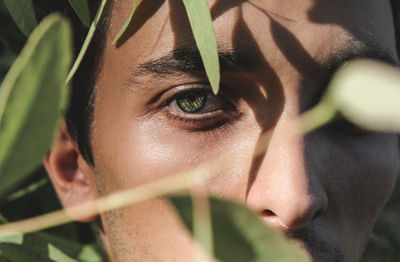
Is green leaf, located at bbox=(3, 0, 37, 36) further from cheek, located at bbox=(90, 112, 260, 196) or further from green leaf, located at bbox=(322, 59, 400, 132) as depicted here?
green leaf, located at bbox=(322, 59, 400, 132)

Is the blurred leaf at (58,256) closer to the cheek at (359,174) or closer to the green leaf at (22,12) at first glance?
the green leaf at (22,12)

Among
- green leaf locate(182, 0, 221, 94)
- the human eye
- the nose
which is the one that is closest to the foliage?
green leaf locate(182, 0, 221, 94)

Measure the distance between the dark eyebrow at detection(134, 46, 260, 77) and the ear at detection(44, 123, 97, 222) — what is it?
310mm

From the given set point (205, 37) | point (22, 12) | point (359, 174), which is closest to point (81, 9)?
point (22, 12)

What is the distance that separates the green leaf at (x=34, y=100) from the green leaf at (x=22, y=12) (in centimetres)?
43

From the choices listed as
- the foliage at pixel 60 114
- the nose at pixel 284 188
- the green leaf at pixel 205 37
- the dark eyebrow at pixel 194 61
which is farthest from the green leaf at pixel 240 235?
the dark eyebrow at pixel 194 61

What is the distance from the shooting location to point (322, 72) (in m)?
0.87

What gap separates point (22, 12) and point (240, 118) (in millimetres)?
376

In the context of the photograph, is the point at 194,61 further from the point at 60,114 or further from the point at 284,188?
the point at 60,114

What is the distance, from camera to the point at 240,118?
88cm

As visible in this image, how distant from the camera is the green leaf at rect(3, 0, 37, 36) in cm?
69

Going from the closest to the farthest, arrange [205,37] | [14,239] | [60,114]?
1. [60,114]
2. [205,37]
3. [14,239]

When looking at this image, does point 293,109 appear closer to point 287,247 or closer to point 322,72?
point 322,72

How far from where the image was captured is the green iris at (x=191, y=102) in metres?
0.93
